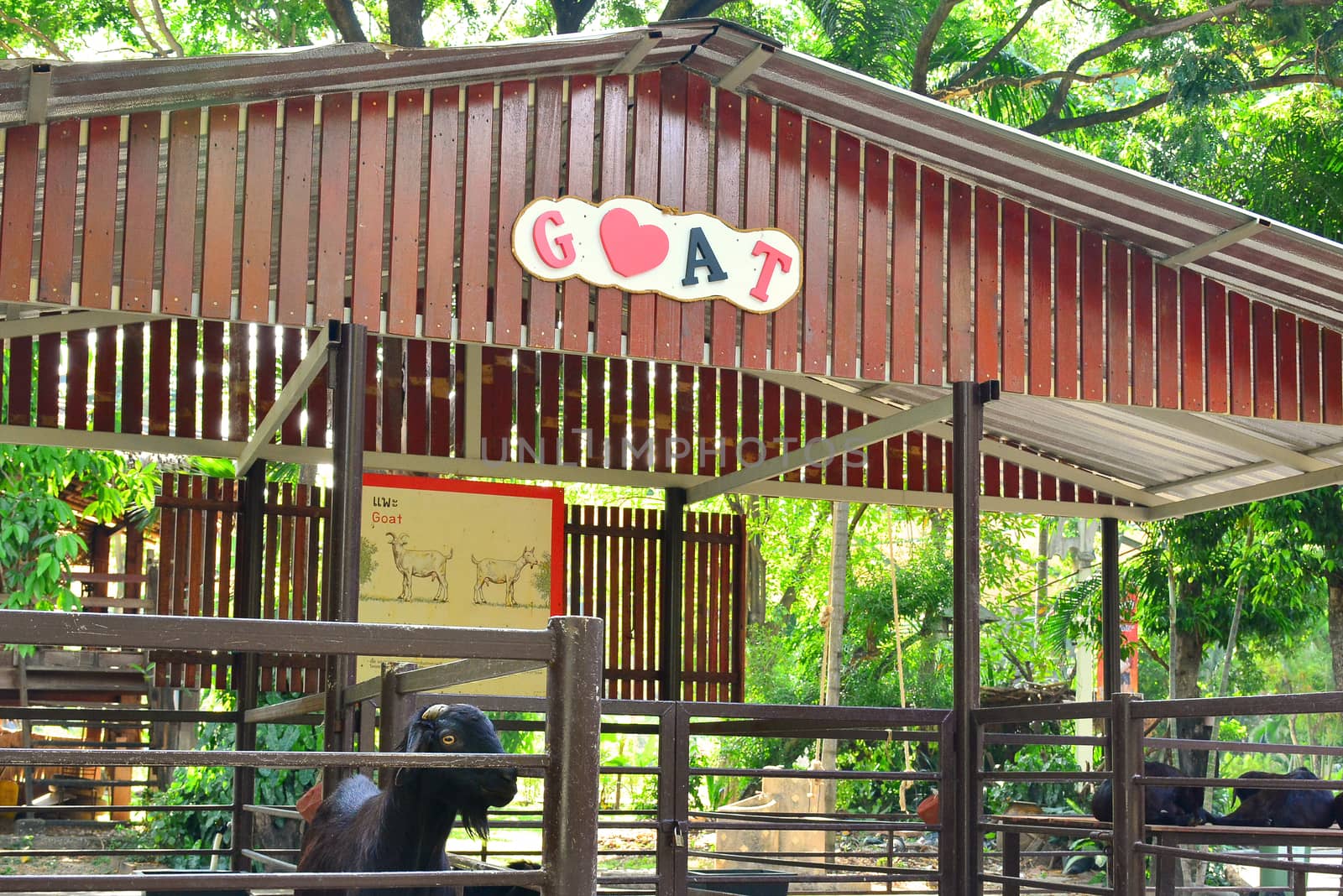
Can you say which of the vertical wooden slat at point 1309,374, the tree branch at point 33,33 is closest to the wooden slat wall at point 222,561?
the vertical wooden slat at point 1309,374

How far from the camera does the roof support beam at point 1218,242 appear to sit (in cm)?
786

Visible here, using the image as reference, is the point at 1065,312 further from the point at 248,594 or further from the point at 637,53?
the point at 248,594

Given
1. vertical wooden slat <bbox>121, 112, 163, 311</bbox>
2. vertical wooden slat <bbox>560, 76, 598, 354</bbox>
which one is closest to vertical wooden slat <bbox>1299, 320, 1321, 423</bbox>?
vertical wooden slat <bbox>560, 76, 598, 354</bbox>

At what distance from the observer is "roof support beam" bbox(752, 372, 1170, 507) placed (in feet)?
36.1

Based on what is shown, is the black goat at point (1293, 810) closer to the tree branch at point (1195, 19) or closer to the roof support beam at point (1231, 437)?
the roof support beam at point (1231, 437)

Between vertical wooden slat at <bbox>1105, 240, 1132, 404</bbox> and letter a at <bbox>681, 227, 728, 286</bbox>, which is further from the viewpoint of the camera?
vertical wooden slat at <bbox>1105, 240, 1132, 404</bbox>

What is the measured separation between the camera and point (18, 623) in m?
2.55

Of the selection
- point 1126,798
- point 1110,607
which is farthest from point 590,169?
point 1110,607

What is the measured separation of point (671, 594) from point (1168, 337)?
15.0 feet

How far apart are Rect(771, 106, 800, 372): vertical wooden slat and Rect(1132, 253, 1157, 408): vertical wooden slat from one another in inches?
76.9

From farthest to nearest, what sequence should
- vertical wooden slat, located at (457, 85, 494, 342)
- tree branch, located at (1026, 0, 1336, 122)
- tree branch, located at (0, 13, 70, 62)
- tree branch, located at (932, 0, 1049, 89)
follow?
tree branch, located at (932, 0, 1049, 89)
tree branch, located at (0, 13, 70, 62)
tree branch, located at (1026, 0, 1336, 122)
vertical wooden slat, located at (457, 85, 494, 342)

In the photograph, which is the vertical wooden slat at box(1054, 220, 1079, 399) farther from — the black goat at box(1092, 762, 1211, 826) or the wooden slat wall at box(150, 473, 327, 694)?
the wooden slat wall at box(150, 473, 327, 694)

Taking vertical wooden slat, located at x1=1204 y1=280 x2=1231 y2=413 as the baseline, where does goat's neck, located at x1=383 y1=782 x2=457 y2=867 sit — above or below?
below

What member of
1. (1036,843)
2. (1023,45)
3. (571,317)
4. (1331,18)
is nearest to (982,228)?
(571,317)
